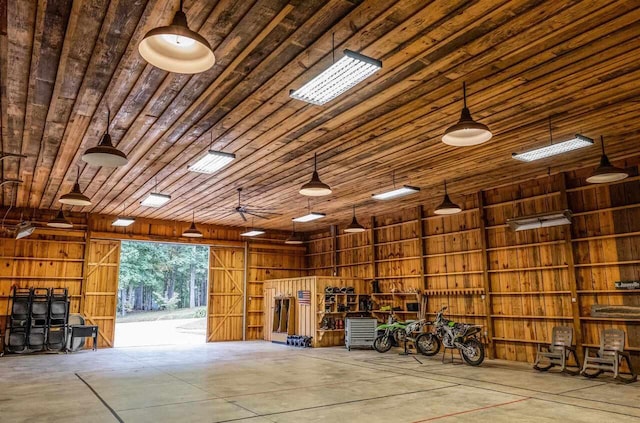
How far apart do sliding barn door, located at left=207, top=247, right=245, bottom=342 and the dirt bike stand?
6943mm

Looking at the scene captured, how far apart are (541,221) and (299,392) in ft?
19.3

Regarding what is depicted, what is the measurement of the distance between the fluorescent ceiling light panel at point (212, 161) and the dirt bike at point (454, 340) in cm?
600

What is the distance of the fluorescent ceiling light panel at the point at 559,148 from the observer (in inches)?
253

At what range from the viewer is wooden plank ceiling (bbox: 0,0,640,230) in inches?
149

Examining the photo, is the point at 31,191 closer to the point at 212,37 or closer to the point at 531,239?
the point at 212,37

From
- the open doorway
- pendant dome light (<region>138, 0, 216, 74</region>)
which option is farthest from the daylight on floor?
the open doorway

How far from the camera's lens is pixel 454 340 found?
30.6ft

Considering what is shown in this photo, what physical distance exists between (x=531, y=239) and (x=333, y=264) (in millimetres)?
6998

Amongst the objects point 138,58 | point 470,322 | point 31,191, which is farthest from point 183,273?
point 138,58

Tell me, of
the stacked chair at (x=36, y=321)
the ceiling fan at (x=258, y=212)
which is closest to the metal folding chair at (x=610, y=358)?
the ceiling fan at (x=258, y=212)

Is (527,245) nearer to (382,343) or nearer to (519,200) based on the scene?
(519,200)

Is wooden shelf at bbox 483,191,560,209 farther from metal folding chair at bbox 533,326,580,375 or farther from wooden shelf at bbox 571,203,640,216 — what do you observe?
metal folding chair at bbox 533,326,580,375

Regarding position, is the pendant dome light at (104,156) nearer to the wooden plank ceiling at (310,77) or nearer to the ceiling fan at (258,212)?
the wooden plank ceiling at (310,77)

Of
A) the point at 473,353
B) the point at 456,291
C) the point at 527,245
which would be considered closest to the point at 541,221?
the point at 527,245
